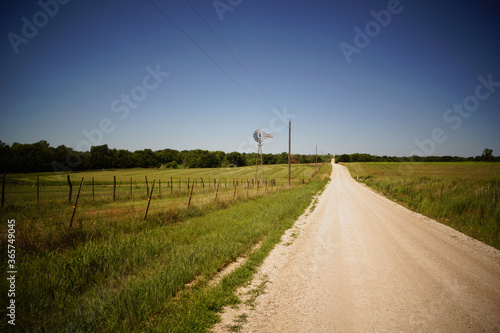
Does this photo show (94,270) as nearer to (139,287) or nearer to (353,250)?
(139,287)

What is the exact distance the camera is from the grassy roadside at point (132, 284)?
3.01m

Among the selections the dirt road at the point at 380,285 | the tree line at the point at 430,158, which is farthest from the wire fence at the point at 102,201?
the tree line at the point at 430,158

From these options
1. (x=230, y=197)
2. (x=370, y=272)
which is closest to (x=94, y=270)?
(x=370, y=272)

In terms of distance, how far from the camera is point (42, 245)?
18.8 ft

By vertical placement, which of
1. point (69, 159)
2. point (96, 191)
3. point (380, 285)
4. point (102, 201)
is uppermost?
point (69, 159)

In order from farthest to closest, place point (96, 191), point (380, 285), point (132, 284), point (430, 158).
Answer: point (430, 158)
point (96, 191)
point (380, 285)
point (132, 284)

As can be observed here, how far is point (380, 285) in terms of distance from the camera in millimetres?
4129

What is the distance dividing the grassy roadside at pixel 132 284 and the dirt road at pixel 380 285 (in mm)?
730

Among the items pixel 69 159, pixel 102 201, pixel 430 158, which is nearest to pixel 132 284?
pixel 102 201

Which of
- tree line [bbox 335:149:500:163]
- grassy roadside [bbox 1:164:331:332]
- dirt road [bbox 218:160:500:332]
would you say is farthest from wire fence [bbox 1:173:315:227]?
tree line [bbox 335:149:500:163]

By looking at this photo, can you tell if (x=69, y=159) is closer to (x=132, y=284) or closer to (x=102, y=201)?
(x=102, y=201)

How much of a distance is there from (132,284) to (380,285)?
533 centimetres

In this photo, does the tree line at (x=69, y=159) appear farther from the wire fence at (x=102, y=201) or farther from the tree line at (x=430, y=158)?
the tree line at (x=430, y=158)

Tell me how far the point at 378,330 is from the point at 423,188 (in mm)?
18734
